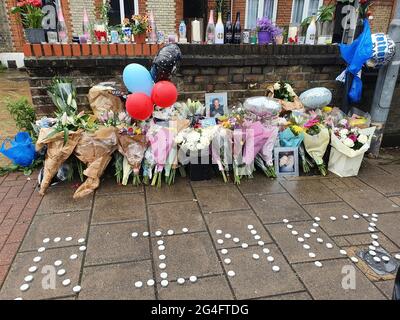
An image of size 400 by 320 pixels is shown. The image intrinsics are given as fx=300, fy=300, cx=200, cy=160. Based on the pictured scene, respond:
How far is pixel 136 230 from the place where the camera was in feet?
8.54

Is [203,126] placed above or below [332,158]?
above

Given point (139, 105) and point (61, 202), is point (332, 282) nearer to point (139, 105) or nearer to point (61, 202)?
point (139, 105)

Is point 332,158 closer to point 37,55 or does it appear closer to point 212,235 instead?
point 212,235

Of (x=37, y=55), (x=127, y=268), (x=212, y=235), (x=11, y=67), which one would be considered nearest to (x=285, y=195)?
(x=212, y=235)

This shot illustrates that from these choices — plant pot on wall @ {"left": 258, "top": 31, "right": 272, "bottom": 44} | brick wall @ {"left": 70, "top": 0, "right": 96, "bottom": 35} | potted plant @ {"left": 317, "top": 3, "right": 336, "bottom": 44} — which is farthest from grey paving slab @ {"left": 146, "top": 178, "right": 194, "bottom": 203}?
brick wall @ {"left": 70, "top": 0, "right": 96, "bottom": 35}

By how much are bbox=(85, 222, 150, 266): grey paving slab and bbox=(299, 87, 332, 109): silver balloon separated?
2672 mm

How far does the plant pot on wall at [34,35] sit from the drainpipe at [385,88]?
173 inches

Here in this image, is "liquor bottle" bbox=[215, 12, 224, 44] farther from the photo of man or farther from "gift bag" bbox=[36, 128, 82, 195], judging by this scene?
"gift bag" bbox=[36, 128, 82, 195]

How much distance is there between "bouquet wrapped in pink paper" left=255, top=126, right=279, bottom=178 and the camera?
11.4 feet

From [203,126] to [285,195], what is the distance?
4.01 ft

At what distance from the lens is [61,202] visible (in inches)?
118

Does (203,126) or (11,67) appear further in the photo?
(11,67)
